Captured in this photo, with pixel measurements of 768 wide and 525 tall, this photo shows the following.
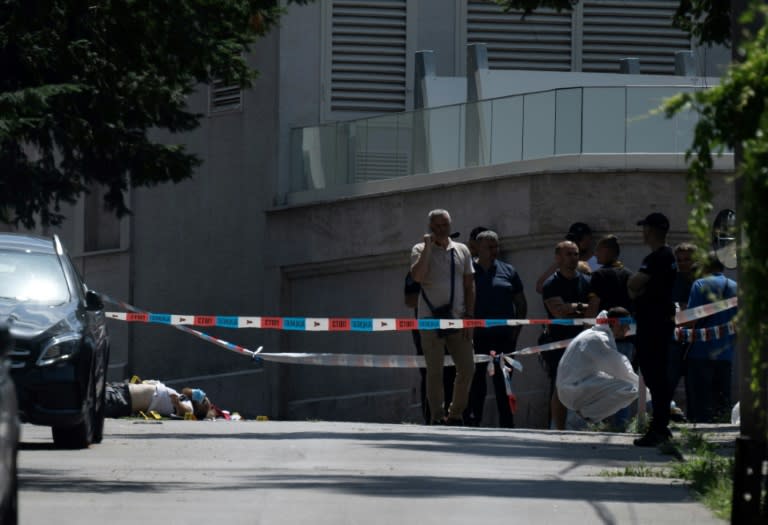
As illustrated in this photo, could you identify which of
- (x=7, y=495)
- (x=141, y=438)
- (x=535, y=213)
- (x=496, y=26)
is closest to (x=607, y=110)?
(x=535, y=213)

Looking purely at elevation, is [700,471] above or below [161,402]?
below

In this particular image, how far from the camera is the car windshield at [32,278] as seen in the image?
14.7 m

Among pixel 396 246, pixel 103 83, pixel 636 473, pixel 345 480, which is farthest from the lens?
pixel 396 246

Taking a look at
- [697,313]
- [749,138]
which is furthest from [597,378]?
[749,138]

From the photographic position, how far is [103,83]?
72.9 ft

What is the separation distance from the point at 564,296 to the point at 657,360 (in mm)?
4876

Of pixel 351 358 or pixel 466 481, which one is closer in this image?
pixel 466 481

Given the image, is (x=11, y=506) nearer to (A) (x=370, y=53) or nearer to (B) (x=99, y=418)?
(B) (x=99, y=418)

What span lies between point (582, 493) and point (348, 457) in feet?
9.79

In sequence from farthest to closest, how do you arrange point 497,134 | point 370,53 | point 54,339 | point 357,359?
1. point 370,53
2. point 357,359
3. point 497,134
4. point 54,339

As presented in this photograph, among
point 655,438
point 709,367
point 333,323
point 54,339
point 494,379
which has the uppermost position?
point 333,323

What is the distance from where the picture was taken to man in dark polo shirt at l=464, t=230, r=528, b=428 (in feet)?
66.3

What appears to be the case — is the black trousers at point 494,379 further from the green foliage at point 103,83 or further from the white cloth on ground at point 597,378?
the green foliage at point 103,83

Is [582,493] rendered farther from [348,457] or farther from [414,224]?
[414,224]
